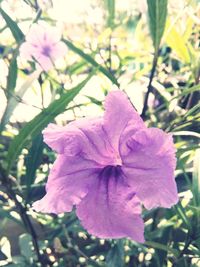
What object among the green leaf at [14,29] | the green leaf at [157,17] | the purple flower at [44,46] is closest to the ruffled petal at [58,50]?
the purple flower at [44,46]

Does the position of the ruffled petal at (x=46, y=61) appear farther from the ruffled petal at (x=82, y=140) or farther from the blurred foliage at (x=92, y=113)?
the ruffled petal at (x=82, y=140)

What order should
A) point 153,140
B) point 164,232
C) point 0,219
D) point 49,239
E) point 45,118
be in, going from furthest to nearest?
point 0,219, point 49,239, point 164,232, point 45,118, point 153,140

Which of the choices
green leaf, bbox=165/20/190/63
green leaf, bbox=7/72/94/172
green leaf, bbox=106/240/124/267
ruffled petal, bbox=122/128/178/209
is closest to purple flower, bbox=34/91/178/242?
ruffled petal, bbox=122/128/178/209

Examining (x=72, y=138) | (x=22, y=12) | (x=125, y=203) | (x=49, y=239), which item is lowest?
(x=49, y=239)

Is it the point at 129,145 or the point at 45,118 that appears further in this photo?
the point at 45,118

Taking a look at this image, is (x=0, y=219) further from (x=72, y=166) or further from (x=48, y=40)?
(x=72, y=166)

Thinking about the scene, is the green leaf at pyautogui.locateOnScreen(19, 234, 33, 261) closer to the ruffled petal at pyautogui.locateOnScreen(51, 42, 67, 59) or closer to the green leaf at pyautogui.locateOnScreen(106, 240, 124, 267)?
the green leaf at pyautogui.locateOnScreen(106, 240, 124, 267)

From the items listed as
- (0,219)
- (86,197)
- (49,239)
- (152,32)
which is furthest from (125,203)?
(0,219)

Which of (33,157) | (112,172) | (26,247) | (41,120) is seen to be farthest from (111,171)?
(26,247)
